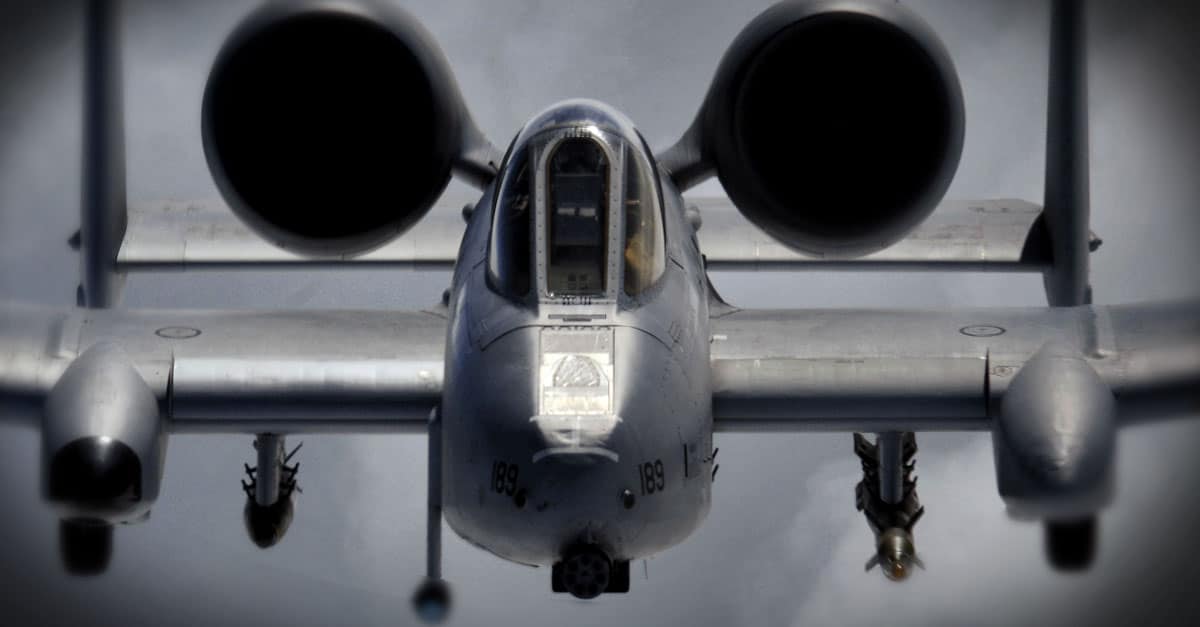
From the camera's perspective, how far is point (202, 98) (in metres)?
15.3

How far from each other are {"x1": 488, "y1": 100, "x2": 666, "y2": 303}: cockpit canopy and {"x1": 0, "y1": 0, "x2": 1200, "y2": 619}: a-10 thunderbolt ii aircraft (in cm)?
2

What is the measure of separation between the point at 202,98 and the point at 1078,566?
7.18 metres

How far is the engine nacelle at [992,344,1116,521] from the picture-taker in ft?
43.1

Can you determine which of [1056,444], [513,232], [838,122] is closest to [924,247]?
[838,122]

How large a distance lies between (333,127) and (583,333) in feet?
13.0

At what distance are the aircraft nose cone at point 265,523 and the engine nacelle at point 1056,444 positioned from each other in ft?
23.8

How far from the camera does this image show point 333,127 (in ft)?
51.4

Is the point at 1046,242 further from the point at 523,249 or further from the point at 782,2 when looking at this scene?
the point at 523,249

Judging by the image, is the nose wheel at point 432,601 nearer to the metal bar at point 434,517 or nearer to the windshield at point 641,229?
the metal bar at point 434,517

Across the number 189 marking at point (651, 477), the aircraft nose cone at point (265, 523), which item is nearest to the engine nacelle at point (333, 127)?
the aircraft nose cone at point (265, 523)

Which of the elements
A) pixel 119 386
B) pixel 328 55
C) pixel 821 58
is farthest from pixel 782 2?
pixel 119 386

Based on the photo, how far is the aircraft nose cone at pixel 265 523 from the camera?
18531mm

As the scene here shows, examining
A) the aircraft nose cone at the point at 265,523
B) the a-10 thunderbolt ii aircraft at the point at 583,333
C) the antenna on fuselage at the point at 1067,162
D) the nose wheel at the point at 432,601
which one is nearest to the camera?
the a-10 thunderbolt ii aircraft at the point at 583,333

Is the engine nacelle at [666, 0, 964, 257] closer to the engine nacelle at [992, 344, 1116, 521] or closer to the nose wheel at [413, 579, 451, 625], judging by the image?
the engine nacelle at [992, 344, 1116, 521]
